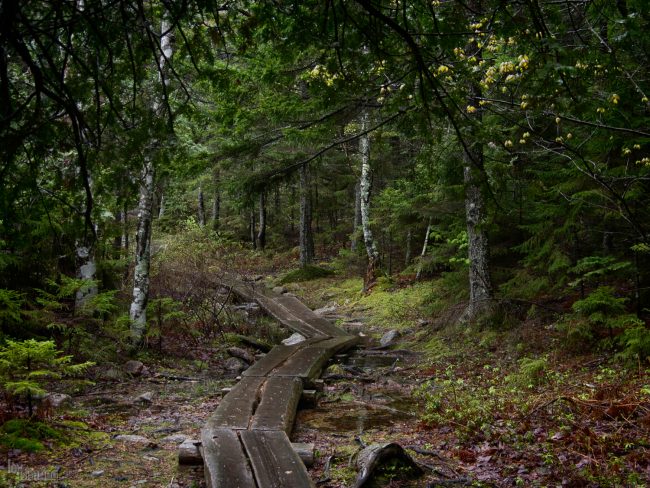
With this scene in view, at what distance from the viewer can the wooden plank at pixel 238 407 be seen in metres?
6.36

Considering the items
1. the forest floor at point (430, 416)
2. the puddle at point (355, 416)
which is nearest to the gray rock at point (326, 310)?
the forest floor at point (430, 416)

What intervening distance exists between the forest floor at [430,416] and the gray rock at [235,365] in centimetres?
18

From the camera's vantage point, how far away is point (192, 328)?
13.1 metres

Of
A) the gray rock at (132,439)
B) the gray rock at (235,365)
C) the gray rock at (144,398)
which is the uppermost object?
the gray rock at (132,439)

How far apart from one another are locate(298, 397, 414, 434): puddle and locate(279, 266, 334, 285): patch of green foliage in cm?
1558

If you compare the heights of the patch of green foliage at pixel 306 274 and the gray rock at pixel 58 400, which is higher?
the patch of green foliage at pixel 306 274

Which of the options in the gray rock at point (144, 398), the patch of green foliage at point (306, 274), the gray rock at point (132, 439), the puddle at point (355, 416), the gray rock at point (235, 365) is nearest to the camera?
the gray rock at point (132, 439)

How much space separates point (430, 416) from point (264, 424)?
2252mm

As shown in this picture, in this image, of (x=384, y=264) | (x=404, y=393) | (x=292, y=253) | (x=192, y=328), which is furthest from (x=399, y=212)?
(x=292, y=253)

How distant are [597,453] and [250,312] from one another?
1361 centimetres

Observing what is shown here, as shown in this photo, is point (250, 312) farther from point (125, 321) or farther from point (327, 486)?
point (327, 486)

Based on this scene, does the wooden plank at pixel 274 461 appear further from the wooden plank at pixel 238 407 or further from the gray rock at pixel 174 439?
the gray rock at pixel 174 439

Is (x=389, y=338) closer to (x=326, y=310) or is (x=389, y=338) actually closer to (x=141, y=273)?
(x=326, y=310)

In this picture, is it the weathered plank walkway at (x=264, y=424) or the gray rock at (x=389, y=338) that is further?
the gray rock at (x=389, y=338)
